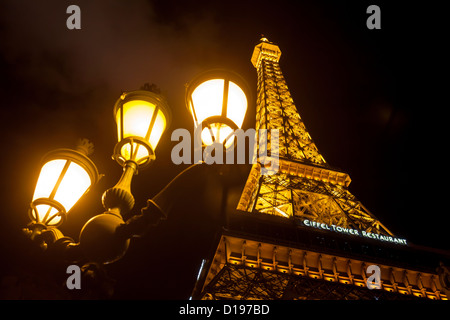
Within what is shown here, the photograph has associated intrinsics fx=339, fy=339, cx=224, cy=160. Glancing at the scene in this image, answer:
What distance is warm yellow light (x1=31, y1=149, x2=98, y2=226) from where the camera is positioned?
132 inches

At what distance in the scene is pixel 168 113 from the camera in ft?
11.7

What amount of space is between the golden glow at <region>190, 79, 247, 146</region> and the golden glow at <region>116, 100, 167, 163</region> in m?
0.42

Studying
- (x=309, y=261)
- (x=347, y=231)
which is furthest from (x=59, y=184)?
(x=347, y=231)

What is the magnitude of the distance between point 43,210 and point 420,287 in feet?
68.1

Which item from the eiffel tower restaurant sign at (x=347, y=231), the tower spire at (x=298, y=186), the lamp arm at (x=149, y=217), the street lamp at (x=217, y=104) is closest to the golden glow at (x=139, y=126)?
the street lamp at (x=217, y=104)

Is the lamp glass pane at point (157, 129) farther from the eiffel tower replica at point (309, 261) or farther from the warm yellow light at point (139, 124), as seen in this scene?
the eiffel tower replica at point (309, 261)

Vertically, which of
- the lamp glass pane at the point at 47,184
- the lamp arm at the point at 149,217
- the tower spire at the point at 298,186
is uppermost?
the tower spire at the point at 298,186

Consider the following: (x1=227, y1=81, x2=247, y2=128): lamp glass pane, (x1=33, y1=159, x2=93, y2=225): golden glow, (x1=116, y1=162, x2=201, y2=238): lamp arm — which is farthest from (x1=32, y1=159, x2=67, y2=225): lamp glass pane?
(x1=227, y1=81, x2=247, y2=128): lamp glass pane

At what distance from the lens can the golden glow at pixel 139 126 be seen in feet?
10.7

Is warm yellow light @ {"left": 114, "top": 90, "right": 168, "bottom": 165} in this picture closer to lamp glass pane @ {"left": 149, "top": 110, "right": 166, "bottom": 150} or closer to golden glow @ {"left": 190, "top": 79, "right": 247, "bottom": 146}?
lamp glass pane @ {"left": 149, "top": 110, "right": 166, "bottom": 150}

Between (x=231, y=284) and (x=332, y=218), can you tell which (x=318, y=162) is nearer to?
(x=332, y=218)

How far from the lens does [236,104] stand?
327 centimetres
